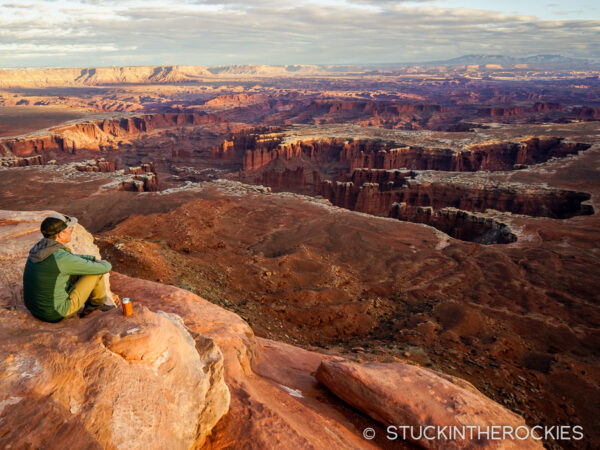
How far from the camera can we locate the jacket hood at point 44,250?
4480 mm

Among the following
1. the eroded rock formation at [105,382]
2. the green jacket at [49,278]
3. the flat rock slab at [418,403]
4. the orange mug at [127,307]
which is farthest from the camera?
the flat rock slab at [418,403]

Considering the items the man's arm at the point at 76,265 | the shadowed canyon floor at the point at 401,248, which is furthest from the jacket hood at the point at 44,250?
the shadowed canyon floor at the point at 401,248

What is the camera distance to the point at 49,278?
445cm

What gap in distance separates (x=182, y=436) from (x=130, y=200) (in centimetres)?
3227

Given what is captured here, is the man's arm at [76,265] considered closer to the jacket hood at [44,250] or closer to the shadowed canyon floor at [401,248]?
the jacket hood at [44,250]

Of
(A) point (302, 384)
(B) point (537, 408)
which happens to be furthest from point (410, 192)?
(A) point (302, 384)

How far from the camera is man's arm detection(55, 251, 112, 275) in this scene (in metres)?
4.52

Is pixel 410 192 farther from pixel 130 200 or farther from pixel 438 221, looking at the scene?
pixel 130 200

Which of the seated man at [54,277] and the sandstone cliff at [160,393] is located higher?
the seated man at [54,277]

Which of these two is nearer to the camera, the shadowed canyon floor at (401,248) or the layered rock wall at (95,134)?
the shadowed canyon floor at (401,248)

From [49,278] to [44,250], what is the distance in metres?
0.35

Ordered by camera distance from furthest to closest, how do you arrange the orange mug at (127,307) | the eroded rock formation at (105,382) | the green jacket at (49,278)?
1. the orange mug at (127,307)
2. the green jacket at (49,278)
3. the eroded rock formation at (105,382)

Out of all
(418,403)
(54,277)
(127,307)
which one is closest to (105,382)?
(127,307)

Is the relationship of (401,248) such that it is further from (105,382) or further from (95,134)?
(95,134)
